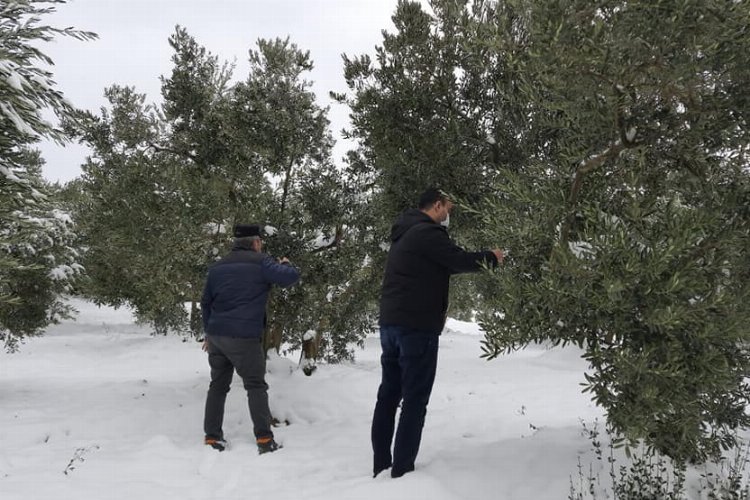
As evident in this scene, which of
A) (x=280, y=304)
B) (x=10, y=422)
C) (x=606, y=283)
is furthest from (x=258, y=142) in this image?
(x=606, y=283)

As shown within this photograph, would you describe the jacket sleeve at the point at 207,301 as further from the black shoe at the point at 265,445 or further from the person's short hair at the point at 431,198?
the person's short hair at the point at 431,198

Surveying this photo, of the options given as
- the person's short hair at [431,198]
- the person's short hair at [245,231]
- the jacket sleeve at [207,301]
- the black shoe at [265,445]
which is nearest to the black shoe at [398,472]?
the black shoe at [265,445]

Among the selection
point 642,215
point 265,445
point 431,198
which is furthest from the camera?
point 265,445

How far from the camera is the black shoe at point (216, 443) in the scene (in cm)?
657

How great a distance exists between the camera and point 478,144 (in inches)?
275

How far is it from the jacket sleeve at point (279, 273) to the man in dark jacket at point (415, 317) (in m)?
1.93

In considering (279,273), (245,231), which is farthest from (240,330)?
(245,231)

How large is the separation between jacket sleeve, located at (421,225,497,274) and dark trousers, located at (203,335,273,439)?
300 cm

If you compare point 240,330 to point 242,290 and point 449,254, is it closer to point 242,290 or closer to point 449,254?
point 242,290

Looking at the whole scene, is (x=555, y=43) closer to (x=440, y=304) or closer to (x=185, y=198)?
(x=440, y=304)

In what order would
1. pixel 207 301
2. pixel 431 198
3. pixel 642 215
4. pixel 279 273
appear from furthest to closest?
pixel 207 301, pixel 279 273, pixel 431 198, pixel 642 215

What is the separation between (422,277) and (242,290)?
111 inches

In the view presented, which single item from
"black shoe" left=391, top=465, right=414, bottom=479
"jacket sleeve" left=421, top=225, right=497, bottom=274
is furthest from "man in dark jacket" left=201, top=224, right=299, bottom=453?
"jacket sleeve" left=421, top=225, right=497, bottom=274

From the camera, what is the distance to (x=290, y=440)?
704cm
